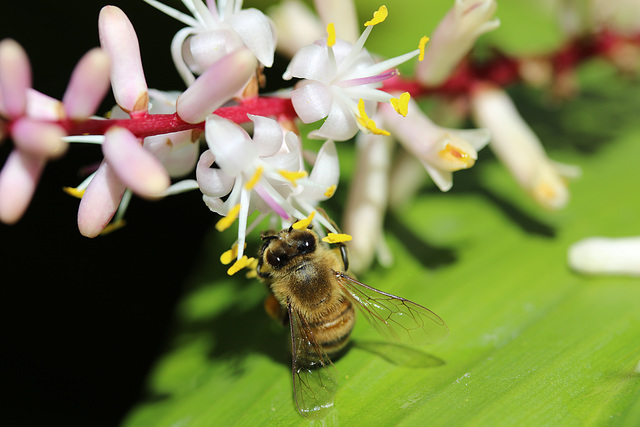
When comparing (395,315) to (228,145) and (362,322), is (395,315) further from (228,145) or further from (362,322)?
(228,145)

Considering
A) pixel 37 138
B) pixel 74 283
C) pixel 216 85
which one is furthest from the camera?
pixel 74 283

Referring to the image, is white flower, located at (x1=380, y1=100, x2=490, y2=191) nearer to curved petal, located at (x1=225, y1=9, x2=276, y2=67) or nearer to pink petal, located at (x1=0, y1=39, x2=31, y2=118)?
curved petal, located at (x1=225, y1=9, x2=276, y2=67)

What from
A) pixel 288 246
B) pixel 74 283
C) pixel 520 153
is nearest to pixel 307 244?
pixel 288 246

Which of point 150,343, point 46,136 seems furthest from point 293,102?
point 150,343

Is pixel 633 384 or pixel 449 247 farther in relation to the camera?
pixel 449 247

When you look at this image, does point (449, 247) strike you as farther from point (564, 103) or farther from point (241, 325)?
point (564, 103)
